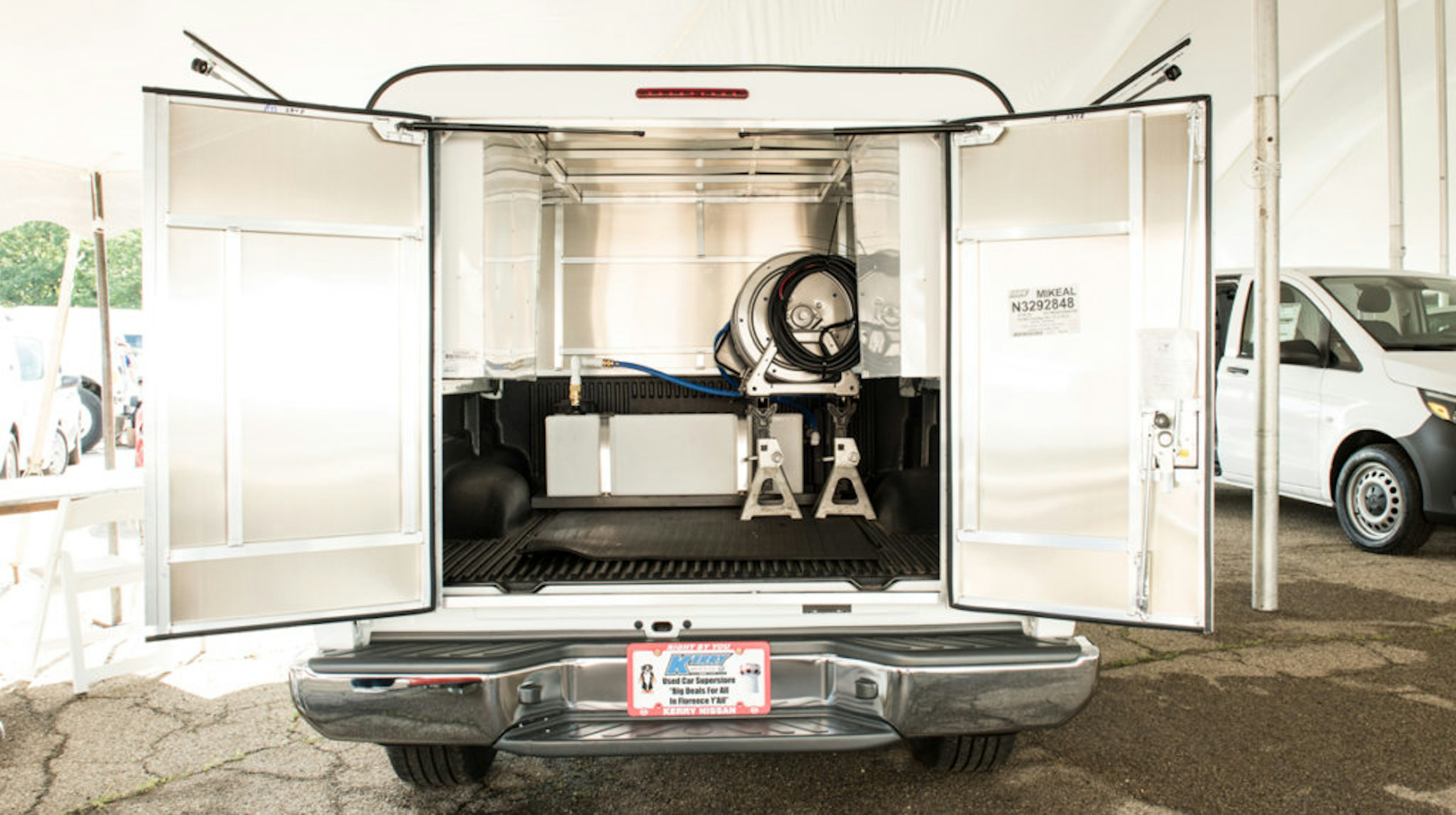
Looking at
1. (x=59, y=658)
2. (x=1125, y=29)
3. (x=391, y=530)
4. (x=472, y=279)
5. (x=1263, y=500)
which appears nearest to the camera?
(x=391, y=530)

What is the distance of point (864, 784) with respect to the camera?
2676mm

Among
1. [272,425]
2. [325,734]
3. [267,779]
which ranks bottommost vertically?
[267,779]

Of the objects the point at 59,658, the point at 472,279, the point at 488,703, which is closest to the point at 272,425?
the point at 472,279

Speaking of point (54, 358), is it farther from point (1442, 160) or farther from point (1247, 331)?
point (1442, 160)

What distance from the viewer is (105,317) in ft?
15.5

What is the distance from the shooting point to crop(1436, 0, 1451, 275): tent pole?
29.2 feet

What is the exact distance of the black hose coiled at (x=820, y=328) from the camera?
3963 millimetres

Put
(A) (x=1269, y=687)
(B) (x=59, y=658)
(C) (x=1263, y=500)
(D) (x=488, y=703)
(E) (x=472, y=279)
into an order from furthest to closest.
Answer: (C) (x=1263, y=500) < (B) (x=59, y=658) < (A) (x=1269, y=687) < (E) (x=472, y=279) < (D) (x=488, y=703)

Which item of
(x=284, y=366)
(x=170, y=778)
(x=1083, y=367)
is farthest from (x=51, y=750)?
(x=1083, y=367)

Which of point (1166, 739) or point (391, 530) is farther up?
point (391, 530)

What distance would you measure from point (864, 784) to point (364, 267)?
7.38ft

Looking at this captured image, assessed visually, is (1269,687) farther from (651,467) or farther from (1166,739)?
(651,467)

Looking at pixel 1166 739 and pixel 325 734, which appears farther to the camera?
pixel 1166 739

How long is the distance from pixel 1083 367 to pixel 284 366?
2.19 meters
